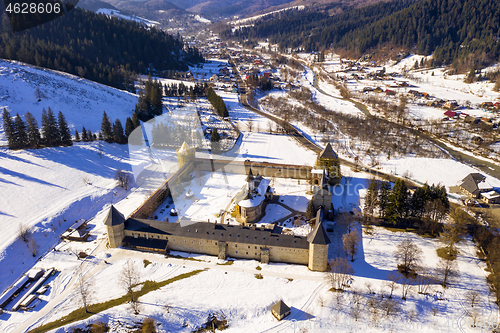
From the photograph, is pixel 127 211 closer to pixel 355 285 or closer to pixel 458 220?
pixel 355 285

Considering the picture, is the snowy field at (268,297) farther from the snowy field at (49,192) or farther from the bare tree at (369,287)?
the snowy field at (49,192)

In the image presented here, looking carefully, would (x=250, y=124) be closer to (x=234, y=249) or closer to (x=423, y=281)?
(x=234, y=249)

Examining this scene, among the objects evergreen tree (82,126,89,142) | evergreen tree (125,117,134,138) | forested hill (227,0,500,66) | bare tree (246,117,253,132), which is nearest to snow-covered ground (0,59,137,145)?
evergreen tree (82,126,89,142)

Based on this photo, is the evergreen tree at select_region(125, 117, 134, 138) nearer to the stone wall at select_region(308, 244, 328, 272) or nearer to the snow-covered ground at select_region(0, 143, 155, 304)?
the snow-covered ground at select_region(0, 143, 155, 304)

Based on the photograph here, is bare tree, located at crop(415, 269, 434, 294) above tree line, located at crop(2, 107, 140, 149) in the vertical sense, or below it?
below

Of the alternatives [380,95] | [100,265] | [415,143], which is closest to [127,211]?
[100,265]

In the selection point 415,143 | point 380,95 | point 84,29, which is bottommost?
point 415,143
